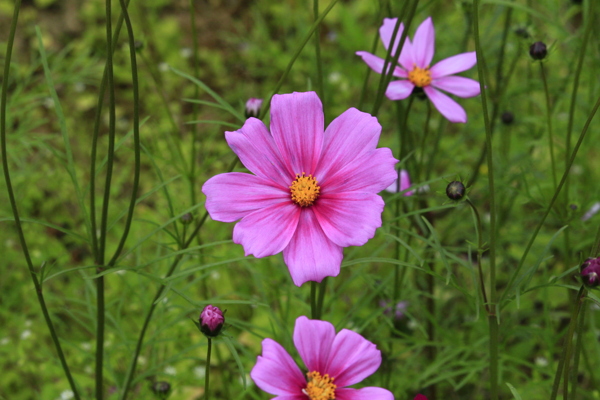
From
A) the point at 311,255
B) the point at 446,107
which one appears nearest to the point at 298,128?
the point at 311,255

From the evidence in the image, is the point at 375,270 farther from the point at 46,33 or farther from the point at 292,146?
the point at 46,33

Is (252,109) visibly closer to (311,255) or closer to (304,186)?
(304,186)

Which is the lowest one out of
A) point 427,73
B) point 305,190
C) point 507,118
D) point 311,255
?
point 311,255

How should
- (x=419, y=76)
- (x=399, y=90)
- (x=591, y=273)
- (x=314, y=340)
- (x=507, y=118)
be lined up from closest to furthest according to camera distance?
(x=591, y=273), (x=314, y=340), (x=399, y=90), (x=419, y=76), (x=507, y=118)

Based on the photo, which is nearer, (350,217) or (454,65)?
(350,217)

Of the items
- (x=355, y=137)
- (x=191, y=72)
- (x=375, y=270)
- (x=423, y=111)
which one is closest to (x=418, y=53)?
(x=355, y=137)

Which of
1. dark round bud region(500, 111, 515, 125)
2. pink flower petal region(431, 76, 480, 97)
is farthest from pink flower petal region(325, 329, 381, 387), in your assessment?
dark round bud region(500, 111, 515, 125)
